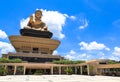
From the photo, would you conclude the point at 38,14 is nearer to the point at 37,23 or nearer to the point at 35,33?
the point at 37,23

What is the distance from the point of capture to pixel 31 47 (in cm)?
5322

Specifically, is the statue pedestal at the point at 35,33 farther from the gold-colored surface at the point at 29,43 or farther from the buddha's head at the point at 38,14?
the buddha's head at the point at 38,14

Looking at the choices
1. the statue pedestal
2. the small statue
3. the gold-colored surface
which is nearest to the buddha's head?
the small statue

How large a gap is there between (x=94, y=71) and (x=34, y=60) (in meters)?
16.0

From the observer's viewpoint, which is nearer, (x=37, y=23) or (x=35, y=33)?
(x=35, y=33)

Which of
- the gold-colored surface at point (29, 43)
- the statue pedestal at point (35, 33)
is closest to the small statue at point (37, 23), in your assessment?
the statue pedestal at point (35, 33)

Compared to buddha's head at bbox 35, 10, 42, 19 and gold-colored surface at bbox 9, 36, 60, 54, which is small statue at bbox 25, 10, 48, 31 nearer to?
buddha's head at bbox 35, 10, 42, 19

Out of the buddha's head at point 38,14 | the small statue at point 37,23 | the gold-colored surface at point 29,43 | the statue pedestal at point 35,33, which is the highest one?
the buddha's head at point 38,14

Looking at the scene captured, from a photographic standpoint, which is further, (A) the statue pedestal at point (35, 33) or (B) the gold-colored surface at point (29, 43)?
(A) the statue pedestal at point (35, 33)

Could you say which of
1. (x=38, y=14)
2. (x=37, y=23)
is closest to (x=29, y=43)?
(x=37, y=23)

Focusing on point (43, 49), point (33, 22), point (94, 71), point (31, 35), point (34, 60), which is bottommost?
point (94, 71)

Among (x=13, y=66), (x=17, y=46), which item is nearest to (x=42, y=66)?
(x=13, y=66)

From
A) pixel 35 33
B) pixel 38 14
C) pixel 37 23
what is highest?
pixel 38 14

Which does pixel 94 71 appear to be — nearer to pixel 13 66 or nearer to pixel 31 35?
pixel 13 66
